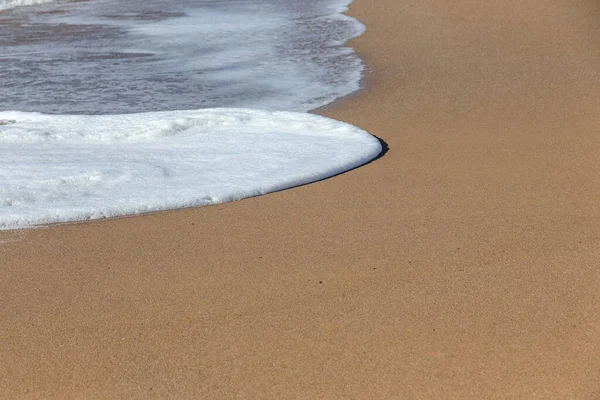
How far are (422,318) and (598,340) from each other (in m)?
0.60

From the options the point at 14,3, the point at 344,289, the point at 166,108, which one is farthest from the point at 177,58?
the point at 14,3

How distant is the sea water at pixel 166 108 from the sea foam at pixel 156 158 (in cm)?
1

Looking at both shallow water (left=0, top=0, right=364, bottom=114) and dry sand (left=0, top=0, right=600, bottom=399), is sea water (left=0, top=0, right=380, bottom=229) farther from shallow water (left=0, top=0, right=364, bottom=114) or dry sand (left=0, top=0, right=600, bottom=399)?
dry sand (left=0, top=0, right=600, bottom=399)

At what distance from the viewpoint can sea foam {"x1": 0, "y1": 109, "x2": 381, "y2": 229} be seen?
15.4 feet

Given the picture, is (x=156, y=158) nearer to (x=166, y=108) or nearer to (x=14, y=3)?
(x=166, y=108)

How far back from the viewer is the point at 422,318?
3262mm

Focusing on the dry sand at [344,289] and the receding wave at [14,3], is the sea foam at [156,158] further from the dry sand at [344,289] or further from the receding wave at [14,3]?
the receding wave at [14,3]

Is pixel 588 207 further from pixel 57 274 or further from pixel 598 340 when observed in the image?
pixel 57 274

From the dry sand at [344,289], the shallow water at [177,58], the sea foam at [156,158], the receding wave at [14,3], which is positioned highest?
the dry sand at [344,289]

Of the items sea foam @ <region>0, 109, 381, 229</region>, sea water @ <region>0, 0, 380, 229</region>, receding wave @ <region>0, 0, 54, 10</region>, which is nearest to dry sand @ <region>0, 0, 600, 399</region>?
sea foam @ <region>0, 109, 381, 229</region>

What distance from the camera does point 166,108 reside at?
24.9ft

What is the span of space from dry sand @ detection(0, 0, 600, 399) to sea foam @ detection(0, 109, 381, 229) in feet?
0.61

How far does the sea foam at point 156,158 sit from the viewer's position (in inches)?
185

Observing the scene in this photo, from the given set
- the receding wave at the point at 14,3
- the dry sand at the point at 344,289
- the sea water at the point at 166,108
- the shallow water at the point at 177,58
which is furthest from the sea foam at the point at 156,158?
the receding wave at the point at 14,3
